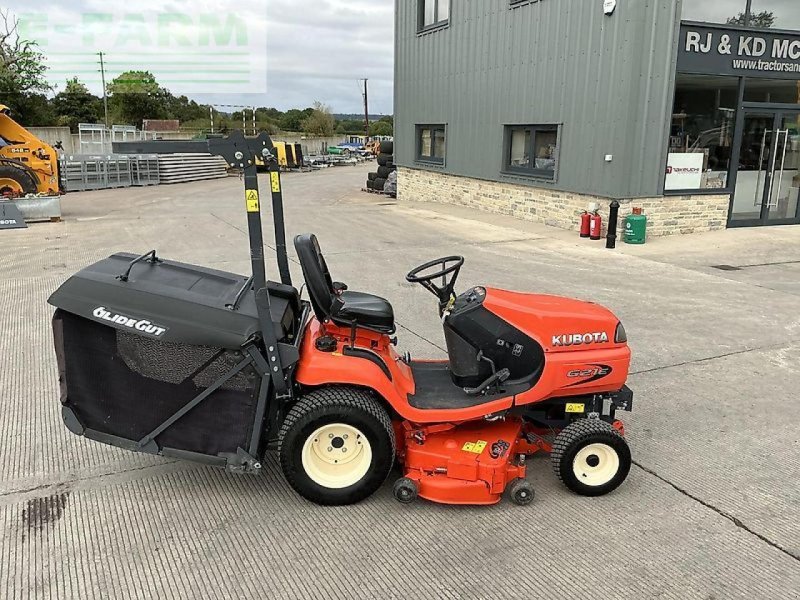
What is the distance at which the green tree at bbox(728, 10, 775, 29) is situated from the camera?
36.6ft

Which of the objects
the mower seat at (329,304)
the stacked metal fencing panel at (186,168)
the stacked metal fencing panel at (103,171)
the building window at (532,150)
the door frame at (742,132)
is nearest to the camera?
the mower seat at (329,304)

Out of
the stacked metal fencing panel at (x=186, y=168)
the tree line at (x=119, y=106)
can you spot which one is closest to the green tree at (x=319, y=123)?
the tree line at (x=119, y=106)

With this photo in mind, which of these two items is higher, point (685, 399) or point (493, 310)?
point (493, 310)

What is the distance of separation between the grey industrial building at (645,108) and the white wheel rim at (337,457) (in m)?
9.03

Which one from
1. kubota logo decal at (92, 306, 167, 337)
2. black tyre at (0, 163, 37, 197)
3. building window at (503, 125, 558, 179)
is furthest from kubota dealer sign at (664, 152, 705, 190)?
black tyre at (0, 163, 37, 197)

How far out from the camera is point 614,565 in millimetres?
2824

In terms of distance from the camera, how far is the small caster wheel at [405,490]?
3217 mm

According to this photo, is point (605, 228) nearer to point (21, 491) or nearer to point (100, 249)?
point (100, 249)

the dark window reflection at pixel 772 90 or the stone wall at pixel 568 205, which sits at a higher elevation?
the dark window reflection at pixel 772 90

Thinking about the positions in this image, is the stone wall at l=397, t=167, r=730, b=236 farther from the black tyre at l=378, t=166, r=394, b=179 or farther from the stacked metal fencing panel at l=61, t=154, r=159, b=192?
the stacked metal fencing panel at l=61, t=154, r=159, b=192

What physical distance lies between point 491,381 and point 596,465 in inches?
27.2

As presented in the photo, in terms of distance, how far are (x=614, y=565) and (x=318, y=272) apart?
1.93 metres

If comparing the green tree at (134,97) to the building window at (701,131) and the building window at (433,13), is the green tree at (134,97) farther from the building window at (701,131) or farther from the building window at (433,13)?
the building window at (701,131)

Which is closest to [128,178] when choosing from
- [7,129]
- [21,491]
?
[7,129]
